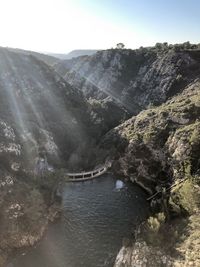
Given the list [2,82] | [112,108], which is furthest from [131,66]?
[2,82]

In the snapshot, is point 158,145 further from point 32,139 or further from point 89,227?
point 89,227

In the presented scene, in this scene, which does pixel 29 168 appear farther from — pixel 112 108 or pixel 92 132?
pixel 112 108

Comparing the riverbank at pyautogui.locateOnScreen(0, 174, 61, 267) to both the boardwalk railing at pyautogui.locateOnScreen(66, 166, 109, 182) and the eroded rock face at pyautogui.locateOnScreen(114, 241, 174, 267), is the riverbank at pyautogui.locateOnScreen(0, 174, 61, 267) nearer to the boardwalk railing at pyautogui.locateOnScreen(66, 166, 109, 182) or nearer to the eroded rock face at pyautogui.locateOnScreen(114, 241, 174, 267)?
the eroded rock face at pyautogui.locateOnScreen(114, 241, 174, 267)

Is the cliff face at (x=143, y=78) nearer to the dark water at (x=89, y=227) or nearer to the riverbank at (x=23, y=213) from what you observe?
the dark water at (x=89, y=227)

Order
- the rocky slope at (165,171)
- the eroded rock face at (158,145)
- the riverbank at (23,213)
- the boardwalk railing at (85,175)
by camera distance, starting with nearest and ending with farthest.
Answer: the rocky slope at (165,171) → the riverbank at (23,213) → the eroded rock face at (158,145) → the boardwalk railing at (85,175)

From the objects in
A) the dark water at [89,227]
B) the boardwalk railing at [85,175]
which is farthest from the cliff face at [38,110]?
the dark water at [89,227]

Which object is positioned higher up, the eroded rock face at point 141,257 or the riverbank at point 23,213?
the riverbank at point 23,213

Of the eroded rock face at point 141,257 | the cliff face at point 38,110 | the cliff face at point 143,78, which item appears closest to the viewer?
the eroded rock face at point 141,257
